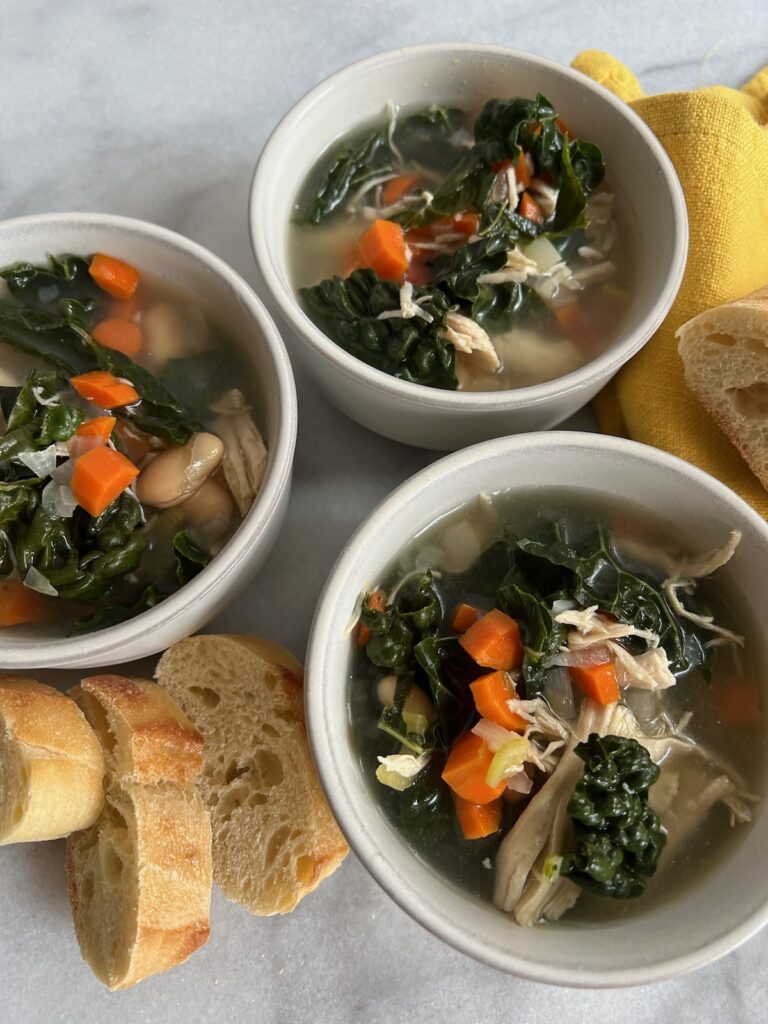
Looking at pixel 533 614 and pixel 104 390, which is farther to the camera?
pixel 104 390

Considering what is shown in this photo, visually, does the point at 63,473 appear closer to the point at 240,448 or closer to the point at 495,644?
the point at 240,448

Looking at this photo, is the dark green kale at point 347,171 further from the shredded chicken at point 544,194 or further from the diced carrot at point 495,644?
the diced carrot at point 495,644

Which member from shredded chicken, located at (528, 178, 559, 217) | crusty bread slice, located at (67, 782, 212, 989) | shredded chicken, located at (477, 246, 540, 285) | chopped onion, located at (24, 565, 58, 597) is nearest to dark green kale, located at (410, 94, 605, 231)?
shredded chicken, located at (528, 178, 559, 217)

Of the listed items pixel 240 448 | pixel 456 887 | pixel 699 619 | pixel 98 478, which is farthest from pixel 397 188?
pixel 456 887

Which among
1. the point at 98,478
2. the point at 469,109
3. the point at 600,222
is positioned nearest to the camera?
the point at 98,478

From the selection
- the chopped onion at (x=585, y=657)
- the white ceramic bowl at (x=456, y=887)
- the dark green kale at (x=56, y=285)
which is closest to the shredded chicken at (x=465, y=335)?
the white ceramic bowl at (x=456, y=887)

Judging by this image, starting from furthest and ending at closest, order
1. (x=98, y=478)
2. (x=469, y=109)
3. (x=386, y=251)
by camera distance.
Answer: (x=469, y=109) → (x=386, y=251) → (x=98, y=478)

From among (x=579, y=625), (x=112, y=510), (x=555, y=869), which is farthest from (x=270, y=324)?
(x=555, y=869)
